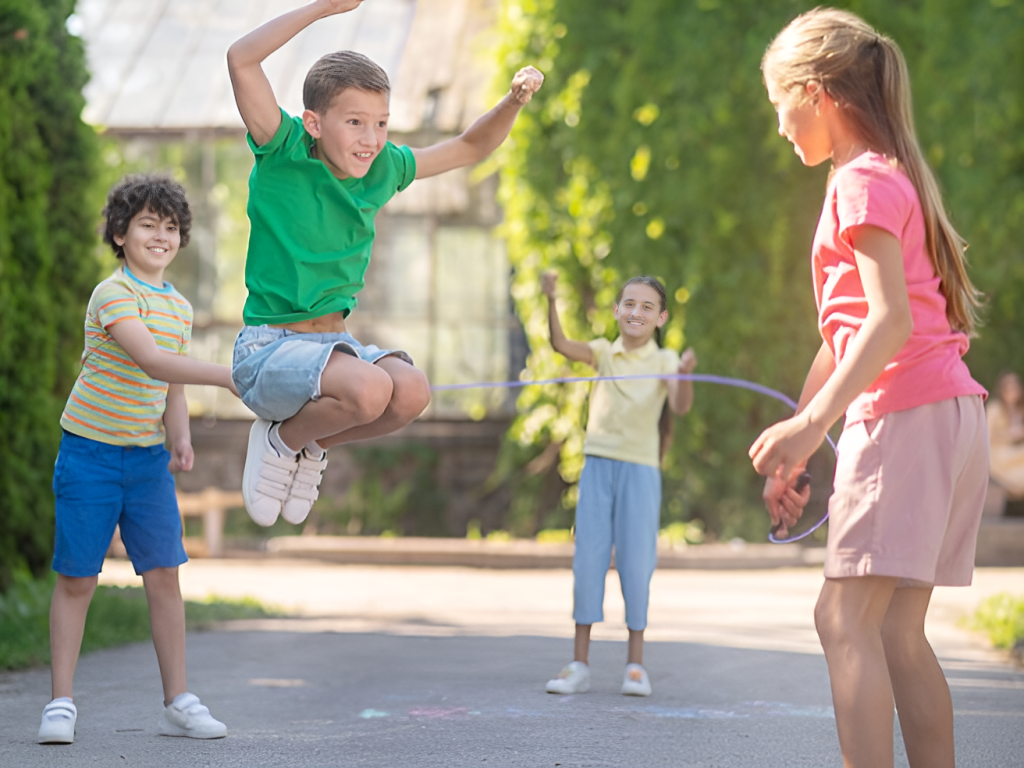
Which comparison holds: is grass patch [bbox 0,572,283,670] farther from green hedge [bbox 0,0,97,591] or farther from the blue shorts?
the blue shorts

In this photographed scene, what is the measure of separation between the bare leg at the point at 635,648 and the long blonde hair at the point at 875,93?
254 centimetres

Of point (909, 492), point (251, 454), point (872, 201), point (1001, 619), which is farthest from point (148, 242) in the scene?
point (1001, 619)

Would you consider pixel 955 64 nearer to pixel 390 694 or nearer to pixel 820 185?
pixel 820 185

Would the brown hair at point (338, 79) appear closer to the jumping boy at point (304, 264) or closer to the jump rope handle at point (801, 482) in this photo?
the jumping boy at point (304, 264)

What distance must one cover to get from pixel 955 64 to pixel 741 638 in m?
6.71

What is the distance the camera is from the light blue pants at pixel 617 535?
5199 millimetres

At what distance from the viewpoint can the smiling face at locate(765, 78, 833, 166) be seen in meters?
2.94

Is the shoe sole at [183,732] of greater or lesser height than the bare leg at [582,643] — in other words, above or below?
below

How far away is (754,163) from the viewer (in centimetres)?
1181

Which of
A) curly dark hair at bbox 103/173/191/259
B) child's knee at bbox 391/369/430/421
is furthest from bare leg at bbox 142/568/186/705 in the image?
child's knee at bbox 391/369/430/421

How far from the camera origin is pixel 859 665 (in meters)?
2.75

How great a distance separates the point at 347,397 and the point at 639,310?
2269mm

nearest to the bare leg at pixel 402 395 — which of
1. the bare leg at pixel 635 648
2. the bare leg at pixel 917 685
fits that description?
the bare leg at pixel 917 685

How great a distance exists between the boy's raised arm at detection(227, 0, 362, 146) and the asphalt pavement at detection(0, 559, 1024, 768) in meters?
1.81
